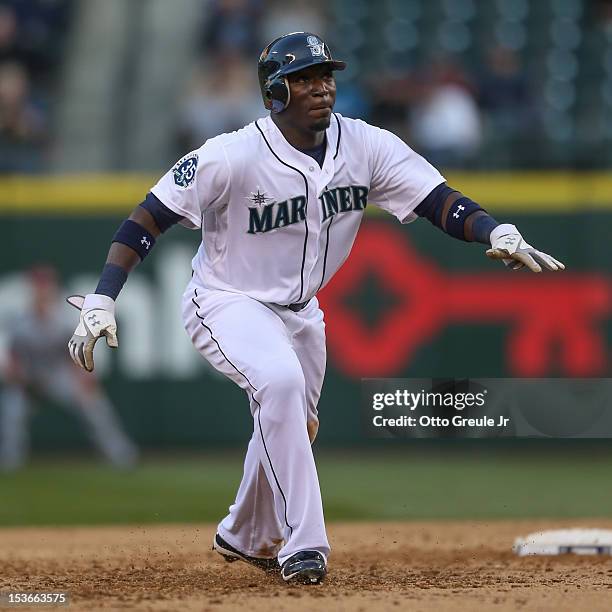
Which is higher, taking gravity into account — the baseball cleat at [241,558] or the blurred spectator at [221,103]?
the blurred spectator at [221,103]

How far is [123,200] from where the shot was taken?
11.6 meters

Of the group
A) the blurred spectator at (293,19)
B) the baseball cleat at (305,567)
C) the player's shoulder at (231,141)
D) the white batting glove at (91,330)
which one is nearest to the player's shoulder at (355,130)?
the player's shoulder at (231,141)

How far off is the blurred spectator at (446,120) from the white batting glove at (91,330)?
6810 millimetres

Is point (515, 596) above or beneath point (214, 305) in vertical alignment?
beneath

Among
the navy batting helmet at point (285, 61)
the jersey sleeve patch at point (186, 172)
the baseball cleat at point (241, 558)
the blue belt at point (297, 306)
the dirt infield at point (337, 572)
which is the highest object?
the navy batting helmet at point (285, 61)

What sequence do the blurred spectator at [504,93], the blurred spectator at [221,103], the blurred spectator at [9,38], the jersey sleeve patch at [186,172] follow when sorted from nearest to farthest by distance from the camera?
the jersey sleeve patch at [186,172]
the blurred spectator at [221,103]
the blurred spectator at [504,93]
the blurred spectator at [9,38]

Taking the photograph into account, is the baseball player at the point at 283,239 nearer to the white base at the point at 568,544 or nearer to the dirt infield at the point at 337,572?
the dirt infield at the point at 337,572

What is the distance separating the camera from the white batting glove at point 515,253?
5.05 meters

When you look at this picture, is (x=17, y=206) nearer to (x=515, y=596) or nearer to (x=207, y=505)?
(x=207, y=505)

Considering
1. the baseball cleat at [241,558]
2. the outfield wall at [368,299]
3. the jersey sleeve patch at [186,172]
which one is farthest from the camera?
the outfield wall at [368,299]

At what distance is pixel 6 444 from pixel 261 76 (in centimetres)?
673

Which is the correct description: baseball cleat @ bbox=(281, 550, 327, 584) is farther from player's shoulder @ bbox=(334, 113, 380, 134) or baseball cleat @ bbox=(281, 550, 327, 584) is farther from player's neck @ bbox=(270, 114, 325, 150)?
player's shoulder @ bbox=(334, 113, 380, 134)

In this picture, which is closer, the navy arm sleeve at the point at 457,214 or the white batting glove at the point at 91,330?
the white batting glove at the point at 91,330

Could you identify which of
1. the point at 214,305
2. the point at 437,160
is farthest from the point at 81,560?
the point at 437,160
